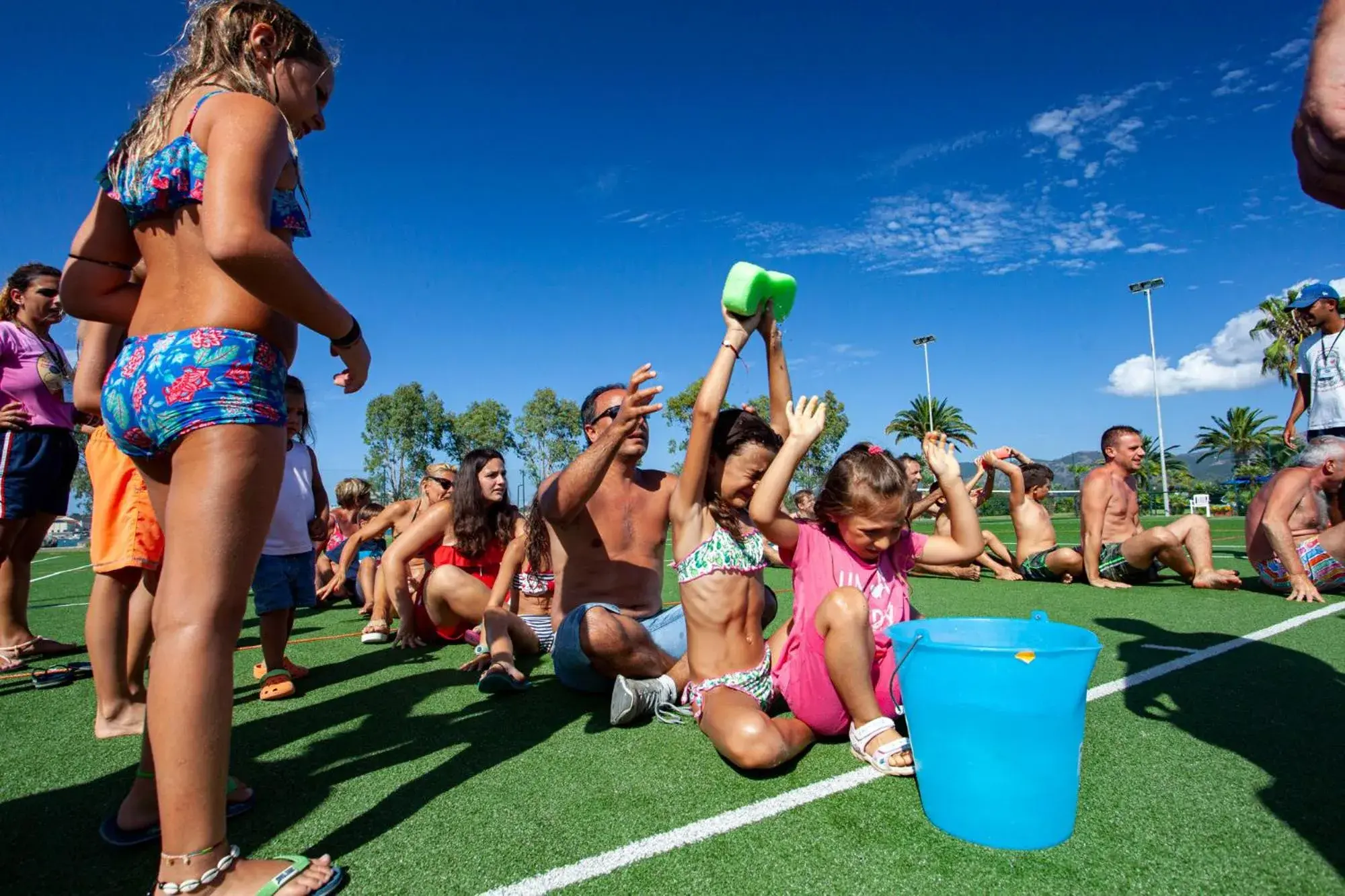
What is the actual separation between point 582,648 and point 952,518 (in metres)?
1.73

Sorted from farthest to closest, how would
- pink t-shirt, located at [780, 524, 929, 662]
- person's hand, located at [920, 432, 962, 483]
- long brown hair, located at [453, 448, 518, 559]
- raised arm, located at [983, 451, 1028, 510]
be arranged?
long brown hair, located at [453, 448, 518, 559]
raised arm, located at [983, 451, 1028, 510]
person's hand, located at [920, 432, 962, 483]
pink t-shirt, located at [780, 524, 929, 662]

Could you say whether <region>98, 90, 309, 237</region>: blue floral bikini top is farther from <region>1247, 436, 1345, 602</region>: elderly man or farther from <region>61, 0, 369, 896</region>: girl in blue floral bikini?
<region>1247, 436, 1345, 602</region>: elderly man

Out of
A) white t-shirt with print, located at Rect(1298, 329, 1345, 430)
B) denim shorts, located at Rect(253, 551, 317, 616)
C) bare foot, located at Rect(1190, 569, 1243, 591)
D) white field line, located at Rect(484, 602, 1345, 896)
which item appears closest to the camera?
white field line, located at Rect(484, 602, 1345, 896)

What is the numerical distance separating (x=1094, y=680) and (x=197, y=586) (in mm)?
3737

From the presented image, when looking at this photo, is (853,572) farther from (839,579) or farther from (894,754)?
(894,754)

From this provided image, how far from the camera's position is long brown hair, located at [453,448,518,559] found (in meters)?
5.16

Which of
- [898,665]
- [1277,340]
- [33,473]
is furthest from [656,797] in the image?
[1277,340]

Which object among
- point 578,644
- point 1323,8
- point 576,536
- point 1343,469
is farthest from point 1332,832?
point 1343,469

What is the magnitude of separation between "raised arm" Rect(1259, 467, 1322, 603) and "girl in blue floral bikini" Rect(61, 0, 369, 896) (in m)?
7.19

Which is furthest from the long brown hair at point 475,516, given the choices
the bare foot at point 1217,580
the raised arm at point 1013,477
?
the bare foot at point 1217,580

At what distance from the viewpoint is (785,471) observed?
2.50 metres

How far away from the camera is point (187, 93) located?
184 centimetres

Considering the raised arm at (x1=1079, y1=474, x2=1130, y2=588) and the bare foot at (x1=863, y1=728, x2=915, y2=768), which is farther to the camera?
the raised arm at (x1=1079, y1=474, x2=1130, y2=588)

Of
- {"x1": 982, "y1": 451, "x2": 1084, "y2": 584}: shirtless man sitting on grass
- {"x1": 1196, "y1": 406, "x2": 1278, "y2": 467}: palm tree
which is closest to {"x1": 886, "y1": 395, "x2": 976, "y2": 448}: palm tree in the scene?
{"x1": 1196, "y1": 406, "x2": 1278, "y2": 467}: palm tree
